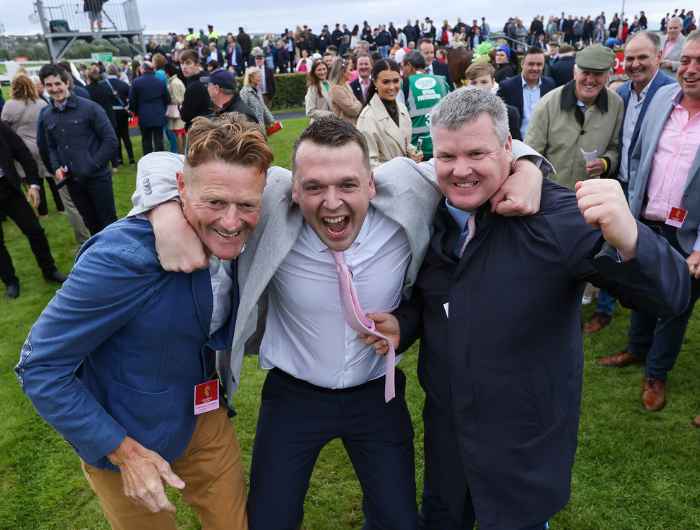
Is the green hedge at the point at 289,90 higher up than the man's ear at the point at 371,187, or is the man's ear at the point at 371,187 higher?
the man's ear at the point at 371,187

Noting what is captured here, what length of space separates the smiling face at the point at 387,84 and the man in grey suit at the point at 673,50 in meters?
5.07

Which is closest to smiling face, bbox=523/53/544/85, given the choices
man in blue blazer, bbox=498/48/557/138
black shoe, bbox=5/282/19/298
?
man in blue blazer, bbox=498/48/557/138

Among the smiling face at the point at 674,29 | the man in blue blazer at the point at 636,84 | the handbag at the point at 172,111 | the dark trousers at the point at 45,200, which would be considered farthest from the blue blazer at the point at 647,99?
the handbag at the point at 172,111

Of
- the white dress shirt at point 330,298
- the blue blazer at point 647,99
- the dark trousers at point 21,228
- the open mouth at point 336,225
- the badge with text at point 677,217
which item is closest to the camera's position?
the open mouth at point 336,225

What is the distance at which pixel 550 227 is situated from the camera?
192cm

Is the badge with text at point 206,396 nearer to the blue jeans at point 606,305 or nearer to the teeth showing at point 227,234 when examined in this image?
the teeth showing at point 227,234

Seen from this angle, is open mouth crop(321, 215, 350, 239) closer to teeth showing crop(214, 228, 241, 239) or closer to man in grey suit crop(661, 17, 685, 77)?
teeth showing crop(214, 228, 241, 239)

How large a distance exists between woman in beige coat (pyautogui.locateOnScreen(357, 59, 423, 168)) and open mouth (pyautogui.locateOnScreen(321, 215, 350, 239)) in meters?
3.06

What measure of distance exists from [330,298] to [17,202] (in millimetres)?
5421

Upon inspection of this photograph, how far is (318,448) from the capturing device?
261cm

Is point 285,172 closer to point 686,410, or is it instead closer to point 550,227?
point 550,227

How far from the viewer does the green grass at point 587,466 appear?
3191mm

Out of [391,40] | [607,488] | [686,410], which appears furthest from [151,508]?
[391,40]

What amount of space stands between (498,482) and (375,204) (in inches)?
49.0
